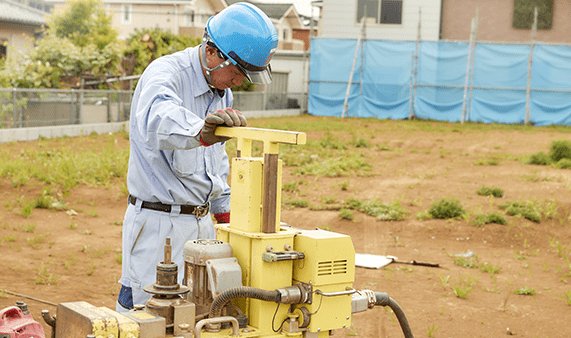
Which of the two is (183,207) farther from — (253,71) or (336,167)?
(336,167)

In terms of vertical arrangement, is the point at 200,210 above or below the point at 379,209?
above

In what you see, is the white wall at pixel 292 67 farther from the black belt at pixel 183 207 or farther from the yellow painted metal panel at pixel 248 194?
the yellow painted metal panel at pixel 248 194

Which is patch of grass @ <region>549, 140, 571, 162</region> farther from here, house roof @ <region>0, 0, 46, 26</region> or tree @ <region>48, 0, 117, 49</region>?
tree @ <region>48, 0, 117, 49</region>

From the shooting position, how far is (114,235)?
10266mm

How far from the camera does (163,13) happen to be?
49.6 meters

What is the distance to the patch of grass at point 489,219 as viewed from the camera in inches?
424

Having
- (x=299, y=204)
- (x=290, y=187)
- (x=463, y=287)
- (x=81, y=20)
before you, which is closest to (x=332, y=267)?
(x=463, y=287)

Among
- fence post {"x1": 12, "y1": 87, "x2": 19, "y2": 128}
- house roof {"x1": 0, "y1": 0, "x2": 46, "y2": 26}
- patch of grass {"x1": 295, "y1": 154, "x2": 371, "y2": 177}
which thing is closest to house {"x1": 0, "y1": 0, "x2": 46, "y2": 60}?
house roof {"x1": 0, "y1": 0, "x2": 46, "y2": 26}

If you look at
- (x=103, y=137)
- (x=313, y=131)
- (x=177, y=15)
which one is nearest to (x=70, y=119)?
(x=103, y=137)

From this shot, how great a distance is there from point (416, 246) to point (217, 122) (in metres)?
7.18

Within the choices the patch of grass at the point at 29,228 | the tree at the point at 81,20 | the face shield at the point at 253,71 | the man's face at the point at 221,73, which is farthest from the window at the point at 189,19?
the face shield at the point at 253,71

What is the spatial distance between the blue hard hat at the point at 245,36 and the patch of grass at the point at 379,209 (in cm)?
765

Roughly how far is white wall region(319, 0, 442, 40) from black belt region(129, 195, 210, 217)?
1138 inches

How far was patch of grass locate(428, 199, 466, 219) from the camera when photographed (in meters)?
11.1
